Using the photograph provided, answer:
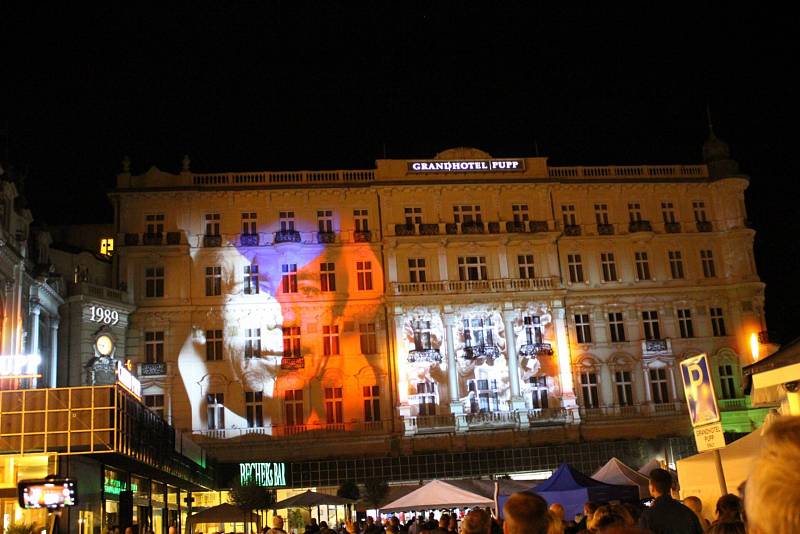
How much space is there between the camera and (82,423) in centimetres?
2447

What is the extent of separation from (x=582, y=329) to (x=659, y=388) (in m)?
5.58

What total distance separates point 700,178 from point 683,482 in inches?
1765

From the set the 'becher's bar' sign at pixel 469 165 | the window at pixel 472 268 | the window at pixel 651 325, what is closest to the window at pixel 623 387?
the window at pixel 651 325

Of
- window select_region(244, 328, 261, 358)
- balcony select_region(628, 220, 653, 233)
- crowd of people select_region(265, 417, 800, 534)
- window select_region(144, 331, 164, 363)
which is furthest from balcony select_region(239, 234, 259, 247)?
crowd of people select_region(265, 417, 800, 534)

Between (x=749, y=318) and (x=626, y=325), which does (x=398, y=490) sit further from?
(x=749, y=318)

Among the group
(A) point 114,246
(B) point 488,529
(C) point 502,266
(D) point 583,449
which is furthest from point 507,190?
(B) point 488,529

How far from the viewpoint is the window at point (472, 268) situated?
51.6 metres

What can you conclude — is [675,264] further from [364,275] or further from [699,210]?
[364,275]

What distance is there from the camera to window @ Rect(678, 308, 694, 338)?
2063 inches

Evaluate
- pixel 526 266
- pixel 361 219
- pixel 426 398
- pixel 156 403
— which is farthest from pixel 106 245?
pixel 526 266

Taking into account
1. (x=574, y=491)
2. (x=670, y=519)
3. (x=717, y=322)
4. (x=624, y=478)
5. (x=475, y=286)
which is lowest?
(x=670, y=519)

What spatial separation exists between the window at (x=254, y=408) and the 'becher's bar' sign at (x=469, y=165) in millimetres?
15932

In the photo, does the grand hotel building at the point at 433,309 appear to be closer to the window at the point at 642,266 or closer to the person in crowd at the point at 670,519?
the window at the point at 642,266

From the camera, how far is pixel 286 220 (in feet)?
169
